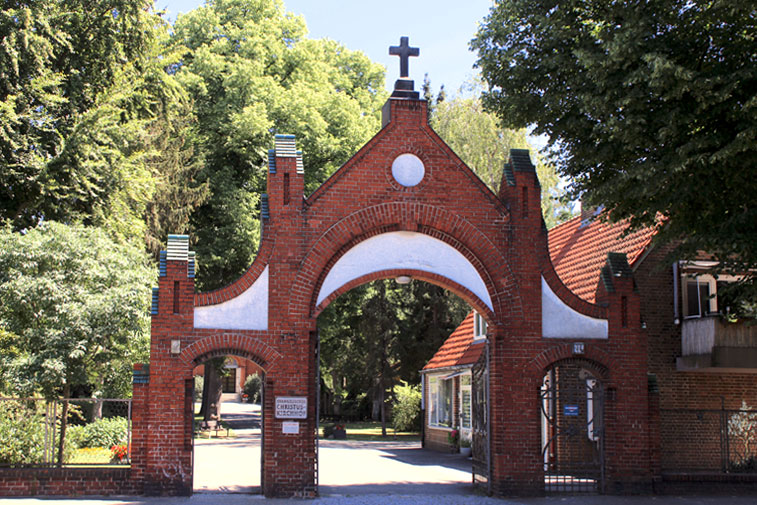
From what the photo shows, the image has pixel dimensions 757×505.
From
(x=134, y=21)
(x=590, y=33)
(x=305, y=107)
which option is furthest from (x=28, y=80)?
(x=590, y=33)

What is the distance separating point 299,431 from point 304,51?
993 inches

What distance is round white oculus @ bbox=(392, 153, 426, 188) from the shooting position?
17.0 meters

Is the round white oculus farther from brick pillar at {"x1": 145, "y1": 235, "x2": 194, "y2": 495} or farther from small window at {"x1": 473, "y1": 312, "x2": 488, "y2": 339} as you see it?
small window at {"x1": 473, "y1": 312, "x2": 488, "y2": 339}

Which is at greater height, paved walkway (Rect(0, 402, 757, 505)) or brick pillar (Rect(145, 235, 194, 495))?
brick pillar (Rect(145, 235, 194, 495))

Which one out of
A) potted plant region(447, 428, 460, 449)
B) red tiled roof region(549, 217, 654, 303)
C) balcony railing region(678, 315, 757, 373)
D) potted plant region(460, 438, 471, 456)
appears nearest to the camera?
balcony railing region(678, 315, 757, 373)

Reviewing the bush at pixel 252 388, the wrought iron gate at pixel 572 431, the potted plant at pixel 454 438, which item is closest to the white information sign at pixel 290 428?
the wrought iron gate at pixel 572 431

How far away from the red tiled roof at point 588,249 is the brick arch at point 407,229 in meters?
4.16

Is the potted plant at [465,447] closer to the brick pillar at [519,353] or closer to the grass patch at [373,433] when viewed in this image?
the grass patch at [373,433]

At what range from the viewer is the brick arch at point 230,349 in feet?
51.3

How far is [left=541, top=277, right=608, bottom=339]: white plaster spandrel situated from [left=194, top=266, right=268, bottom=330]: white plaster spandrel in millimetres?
5807

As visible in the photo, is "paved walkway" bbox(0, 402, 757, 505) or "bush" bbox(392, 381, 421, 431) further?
"bush" bbox(392, 381, 421, 431)

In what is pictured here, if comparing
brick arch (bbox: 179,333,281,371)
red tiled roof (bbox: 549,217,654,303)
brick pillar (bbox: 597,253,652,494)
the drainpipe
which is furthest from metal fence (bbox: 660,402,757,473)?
brick arch (bbox: 179,333,281,371)

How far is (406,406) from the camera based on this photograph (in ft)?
129

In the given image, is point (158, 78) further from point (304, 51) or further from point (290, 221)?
Answer: point (290, 221)
